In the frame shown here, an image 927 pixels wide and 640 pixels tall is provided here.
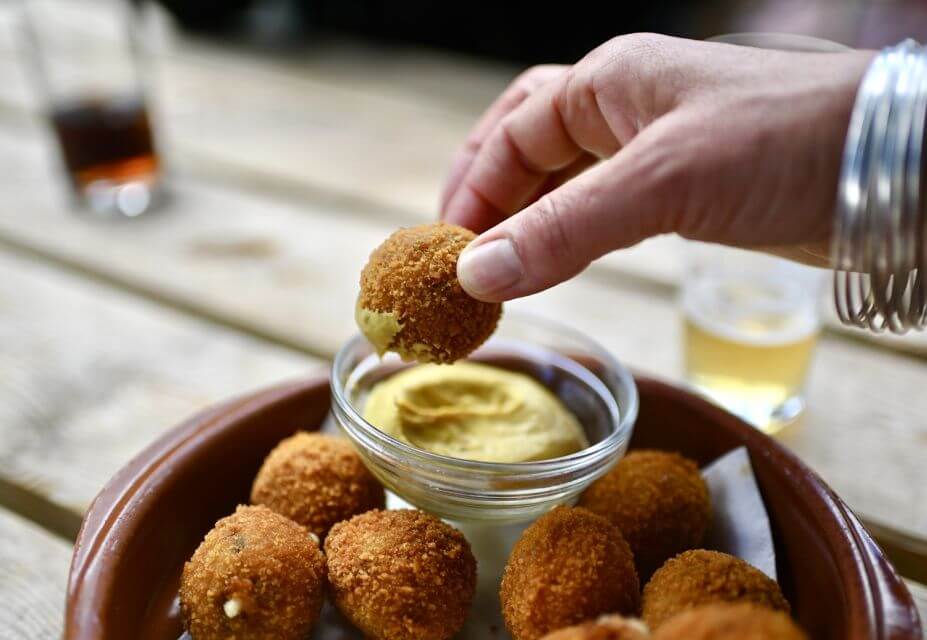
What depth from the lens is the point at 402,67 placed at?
2568 mm

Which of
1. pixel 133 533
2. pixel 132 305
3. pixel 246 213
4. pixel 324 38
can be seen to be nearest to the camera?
pixel 133 533

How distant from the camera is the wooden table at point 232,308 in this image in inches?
37.5

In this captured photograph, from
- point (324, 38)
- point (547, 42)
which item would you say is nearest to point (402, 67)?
point (324, 38)

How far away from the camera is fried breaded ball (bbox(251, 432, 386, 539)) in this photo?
2.63 feet

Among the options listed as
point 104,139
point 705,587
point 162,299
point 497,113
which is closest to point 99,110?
point 104,139

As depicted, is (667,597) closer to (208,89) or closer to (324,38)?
(208,89)

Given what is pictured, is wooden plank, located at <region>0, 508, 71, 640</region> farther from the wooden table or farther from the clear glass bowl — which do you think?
the clear glass bowl

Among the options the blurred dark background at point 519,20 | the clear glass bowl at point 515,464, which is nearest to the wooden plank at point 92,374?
the clear glass bowl at point 515,464

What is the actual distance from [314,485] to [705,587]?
37cm

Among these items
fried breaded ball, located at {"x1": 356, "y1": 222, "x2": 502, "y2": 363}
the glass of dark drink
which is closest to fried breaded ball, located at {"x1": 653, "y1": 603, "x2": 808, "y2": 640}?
fried breaded ball, located at {"x1": 356, "y1": 222, "x2": 502, "y2": 363}

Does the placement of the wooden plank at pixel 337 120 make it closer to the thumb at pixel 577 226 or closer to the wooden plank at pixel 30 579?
the thumb at pixel 577 226

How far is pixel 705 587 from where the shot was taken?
64 cm

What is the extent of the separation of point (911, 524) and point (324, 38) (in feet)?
8.08

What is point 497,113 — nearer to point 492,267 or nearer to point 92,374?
point 492,267
